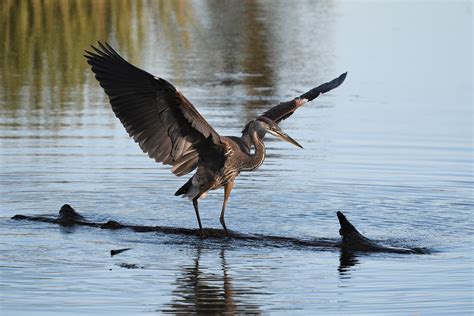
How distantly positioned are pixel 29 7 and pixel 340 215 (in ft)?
64.8

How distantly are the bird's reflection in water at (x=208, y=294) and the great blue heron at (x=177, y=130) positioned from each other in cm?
142

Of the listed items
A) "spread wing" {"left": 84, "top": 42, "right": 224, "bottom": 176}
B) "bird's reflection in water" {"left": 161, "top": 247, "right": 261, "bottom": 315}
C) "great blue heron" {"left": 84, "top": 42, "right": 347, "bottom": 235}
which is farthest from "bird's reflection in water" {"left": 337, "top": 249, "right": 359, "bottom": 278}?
"spread wing" {"left": 84, "top": 42, "right": 224, "bottom": 176}

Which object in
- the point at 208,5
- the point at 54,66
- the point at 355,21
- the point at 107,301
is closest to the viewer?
the point at 107,301

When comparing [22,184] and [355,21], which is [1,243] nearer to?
[22,184]

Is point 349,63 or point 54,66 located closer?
point 54,66

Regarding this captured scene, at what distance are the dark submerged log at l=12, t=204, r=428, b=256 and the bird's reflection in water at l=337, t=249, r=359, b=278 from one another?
0.11m

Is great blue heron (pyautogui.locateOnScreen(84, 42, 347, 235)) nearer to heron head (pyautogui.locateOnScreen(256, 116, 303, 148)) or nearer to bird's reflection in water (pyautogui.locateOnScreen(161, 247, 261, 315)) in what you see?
heron head (pyautogui.locateOnScreen(256, 116, 303, 148))

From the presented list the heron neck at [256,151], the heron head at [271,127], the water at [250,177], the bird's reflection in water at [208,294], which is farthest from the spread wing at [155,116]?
the bird's reflection in water at [208,294]

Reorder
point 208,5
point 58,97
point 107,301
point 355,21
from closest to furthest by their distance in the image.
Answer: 1. point 107,301
2. point 58,97
3. point 355,21
4. point 208,5

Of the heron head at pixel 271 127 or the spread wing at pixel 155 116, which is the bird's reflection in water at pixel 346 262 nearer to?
the heron head at pixel 271 127

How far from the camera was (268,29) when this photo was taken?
2659 centimetres

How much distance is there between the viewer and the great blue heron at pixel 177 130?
30.2ft

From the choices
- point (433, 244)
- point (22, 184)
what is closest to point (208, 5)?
point (22, 184)

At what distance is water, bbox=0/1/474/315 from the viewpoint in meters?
7.54
